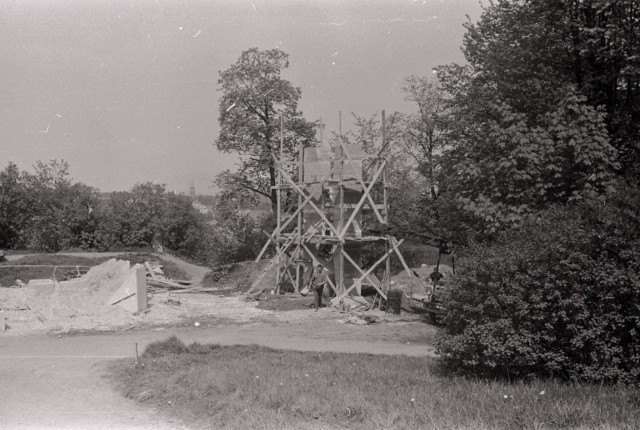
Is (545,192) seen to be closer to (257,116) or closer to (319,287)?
(319,287)

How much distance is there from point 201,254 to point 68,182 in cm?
2003

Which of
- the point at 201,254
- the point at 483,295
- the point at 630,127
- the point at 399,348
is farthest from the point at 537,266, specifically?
the point at 201,254

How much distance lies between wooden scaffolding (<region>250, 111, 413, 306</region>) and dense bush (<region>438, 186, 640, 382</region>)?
39.1 ft

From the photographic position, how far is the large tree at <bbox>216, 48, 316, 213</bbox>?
34562 mm

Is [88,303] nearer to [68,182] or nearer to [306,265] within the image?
[306,265]

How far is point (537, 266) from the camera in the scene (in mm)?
9195

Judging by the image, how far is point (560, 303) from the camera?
28.5ft

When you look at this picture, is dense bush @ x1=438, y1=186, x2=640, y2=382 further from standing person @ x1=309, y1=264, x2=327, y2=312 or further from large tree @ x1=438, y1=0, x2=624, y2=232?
standing person @ x1=309, y1=264, x2=327, y2=312

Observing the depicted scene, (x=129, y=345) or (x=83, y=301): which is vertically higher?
(x=83, y=301)

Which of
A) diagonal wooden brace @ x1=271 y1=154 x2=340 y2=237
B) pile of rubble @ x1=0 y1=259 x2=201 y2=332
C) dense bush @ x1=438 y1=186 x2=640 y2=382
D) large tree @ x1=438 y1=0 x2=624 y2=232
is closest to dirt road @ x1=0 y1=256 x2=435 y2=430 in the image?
pile of rubble @ x1=0 y1=259 x2=201 y2=332

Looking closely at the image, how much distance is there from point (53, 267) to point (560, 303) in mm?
33547

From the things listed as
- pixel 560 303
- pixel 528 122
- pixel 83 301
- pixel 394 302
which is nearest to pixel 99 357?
pixel 83 301

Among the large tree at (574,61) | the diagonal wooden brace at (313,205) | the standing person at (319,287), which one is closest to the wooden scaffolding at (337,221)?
the diagonal wooden brace at (313,205)

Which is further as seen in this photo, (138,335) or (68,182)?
(68,182)
